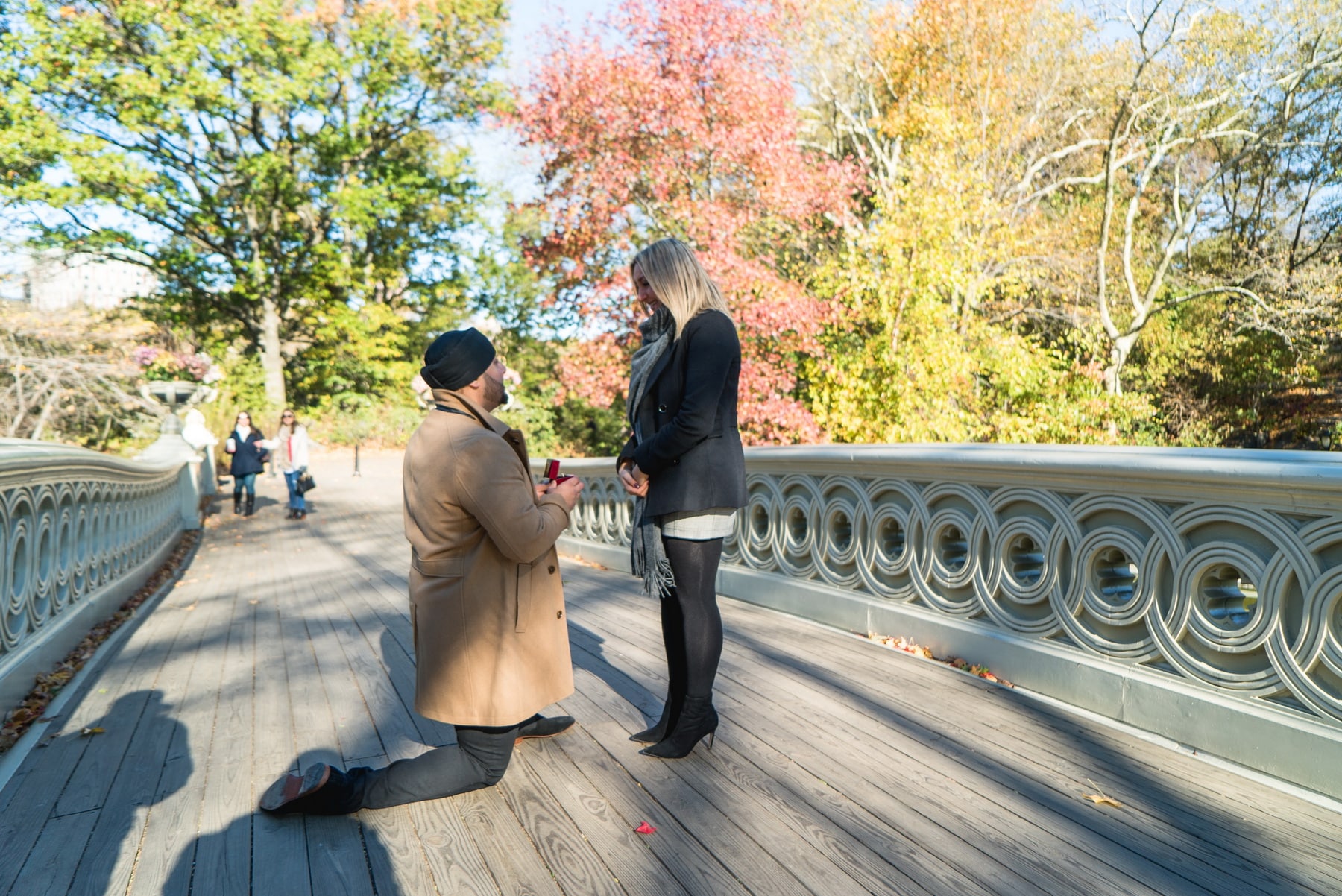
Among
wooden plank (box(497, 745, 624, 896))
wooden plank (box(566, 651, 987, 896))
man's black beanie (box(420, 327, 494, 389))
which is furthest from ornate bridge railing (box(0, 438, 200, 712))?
wooden plank (box(566, 651, 987, 896))

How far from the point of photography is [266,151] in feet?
71.7

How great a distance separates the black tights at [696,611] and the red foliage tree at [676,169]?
29.7ft

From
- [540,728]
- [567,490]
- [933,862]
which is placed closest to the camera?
[933,862]

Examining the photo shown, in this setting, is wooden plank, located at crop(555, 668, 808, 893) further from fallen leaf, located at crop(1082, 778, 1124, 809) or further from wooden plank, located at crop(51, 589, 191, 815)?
wooden plank, located at crop(51, 589, 191, 815)

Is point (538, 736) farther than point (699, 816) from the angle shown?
Yes

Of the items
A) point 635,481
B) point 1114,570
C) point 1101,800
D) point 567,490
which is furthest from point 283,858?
point 1114,570

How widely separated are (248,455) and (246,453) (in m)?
0.04

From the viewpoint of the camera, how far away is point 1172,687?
3.17 m

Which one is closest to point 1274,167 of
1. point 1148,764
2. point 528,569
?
point 1148,764

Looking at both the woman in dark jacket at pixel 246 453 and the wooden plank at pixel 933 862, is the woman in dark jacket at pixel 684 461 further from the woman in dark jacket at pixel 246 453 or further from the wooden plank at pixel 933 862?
the woman in dark jacket at pixel 246 453

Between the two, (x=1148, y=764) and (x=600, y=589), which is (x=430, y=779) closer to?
(x=1148, y=764)

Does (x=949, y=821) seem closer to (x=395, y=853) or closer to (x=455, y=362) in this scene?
(x=395, y=853)

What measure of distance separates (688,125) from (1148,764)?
10173mm

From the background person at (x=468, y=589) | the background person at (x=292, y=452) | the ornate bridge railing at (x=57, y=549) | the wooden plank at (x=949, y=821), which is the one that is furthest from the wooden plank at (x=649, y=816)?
the background person at (x=292, y=452)
